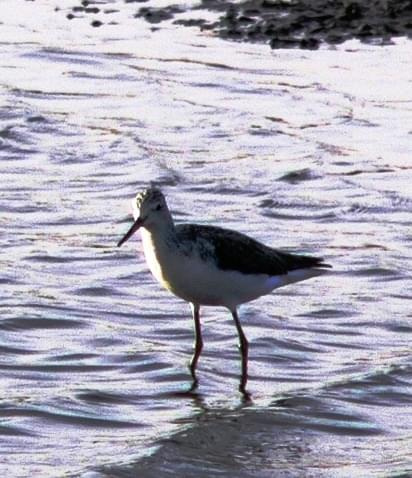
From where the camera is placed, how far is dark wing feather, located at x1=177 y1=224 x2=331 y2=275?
12.2m

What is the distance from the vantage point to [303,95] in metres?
20.1

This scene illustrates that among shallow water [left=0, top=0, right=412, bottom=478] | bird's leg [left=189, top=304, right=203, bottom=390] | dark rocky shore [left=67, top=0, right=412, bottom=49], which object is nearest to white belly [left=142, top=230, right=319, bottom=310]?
bird's leg [left=189, top=304, right=203, bottom=390]

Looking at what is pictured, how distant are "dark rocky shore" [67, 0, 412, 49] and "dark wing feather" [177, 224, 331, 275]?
9688 mm

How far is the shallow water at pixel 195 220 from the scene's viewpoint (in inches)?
428

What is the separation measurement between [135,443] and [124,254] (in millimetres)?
4420

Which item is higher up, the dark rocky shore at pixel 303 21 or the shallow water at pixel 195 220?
the dark rocky shore at pixel 303 21

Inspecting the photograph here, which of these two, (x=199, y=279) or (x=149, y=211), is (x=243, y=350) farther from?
(x=149, y=211)

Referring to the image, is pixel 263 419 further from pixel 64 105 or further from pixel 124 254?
pixel 64 105

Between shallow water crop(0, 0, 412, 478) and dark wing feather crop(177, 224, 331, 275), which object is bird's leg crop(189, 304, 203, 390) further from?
dark wing feather crop(177, 224, 331, 275)

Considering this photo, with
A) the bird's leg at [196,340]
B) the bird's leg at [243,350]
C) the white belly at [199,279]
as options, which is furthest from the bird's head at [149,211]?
the bird's leg at [243,350]

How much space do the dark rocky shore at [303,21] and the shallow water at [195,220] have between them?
316 mm

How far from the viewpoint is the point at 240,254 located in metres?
12.3

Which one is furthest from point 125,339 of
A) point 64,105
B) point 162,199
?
point 64,105

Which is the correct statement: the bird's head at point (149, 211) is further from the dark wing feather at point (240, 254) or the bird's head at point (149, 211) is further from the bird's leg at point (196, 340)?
the bird's leg at point (196, 340)
